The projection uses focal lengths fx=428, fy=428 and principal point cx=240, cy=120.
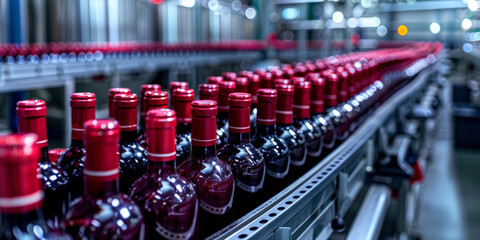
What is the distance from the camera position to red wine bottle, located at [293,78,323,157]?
1.08 metres

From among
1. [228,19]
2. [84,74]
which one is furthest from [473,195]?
[228,19]

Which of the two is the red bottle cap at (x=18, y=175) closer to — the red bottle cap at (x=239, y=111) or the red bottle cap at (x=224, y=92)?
the red bottle cap at (x=239, y=111)

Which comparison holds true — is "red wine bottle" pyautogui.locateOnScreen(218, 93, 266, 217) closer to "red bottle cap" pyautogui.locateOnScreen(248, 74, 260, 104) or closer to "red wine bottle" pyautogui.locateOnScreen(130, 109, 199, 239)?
"red wine bottle" pyautogui.locateOnScreen(130, 109, 199, 239)

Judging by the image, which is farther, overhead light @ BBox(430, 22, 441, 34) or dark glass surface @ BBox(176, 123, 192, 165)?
overhead light @ BBox(430, 22, 441, 34)

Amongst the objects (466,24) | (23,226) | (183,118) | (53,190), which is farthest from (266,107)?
(466,24)

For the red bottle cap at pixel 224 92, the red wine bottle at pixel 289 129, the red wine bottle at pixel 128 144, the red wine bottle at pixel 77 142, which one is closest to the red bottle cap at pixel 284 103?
the red wine bottle at pixel 289 129

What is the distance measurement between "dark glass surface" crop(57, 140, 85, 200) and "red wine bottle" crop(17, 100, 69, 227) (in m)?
0.01

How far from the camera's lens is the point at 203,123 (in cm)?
69

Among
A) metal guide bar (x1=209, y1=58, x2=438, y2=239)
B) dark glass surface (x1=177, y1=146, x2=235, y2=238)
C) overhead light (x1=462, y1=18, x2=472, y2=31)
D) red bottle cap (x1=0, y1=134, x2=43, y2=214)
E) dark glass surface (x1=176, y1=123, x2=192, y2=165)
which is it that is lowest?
metal guide bar (x1=209, y1=58, x2=438, y2=239)

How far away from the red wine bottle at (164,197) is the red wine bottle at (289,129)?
1.31ft

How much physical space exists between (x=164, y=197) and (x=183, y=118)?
9.7 inches

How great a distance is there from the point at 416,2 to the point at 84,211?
15.9 m

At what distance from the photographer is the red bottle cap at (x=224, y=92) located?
0.95m

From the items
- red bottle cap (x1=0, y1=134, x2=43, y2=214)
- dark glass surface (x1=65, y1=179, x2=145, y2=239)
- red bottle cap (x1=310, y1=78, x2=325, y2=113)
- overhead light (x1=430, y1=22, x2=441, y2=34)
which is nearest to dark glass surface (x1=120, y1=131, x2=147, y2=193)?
dark glass surface (x1=65, y1=179, x2=145, y2=239)
